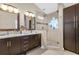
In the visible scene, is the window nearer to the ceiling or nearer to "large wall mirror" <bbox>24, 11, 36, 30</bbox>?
the ceiling

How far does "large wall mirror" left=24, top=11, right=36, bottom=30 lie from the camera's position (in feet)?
9.16

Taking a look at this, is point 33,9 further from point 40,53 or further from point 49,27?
point 40,53

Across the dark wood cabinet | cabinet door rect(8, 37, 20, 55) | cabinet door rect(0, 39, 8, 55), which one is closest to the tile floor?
the dark wood cabinet

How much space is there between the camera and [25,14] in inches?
110

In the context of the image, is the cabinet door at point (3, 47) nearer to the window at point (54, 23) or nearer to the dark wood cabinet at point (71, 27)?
the window at point (54, 23)

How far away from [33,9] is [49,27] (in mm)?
507

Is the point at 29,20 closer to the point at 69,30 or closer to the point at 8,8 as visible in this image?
the point at 8,8

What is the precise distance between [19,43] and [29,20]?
54 centimetres

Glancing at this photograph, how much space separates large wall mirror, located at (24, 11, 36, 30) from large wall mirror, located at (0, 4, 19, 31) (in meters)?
0.19

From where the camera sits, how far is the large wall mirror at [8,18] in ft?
8.84

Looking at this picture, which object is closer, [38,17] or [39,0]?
[39,0]

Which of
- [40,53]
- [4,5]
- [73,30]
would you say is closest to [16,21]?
[4,5]

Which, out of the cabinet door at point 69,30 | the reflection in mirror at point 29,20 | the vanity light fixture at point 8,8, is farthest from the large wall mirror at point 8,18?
the cabinet door at point 69,30
